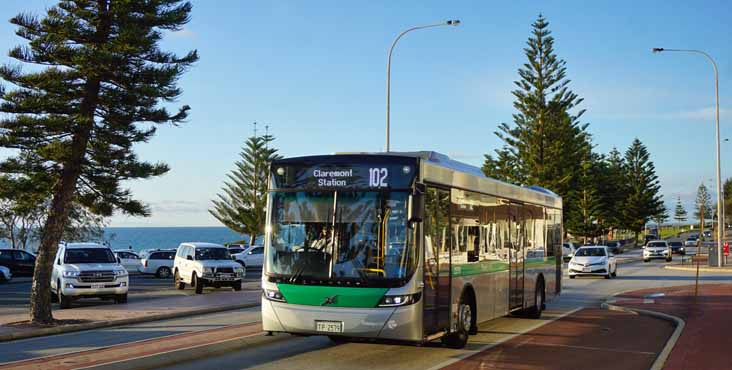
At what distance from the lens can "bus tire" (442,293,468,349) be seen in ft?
39.3

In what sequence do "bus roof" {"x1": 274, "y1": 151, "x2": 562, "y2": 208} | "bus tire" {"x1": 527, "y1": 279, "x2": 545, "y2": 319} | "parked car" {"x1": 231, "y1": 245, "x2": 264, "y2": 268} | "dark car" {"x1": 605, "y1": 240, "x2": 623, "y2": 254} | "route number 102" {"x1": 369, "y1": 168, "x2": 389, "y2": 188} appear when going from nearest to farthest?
1. "route number 102" {"x1": 369, "y1": 168, "x2": 389, "y2": 188}
2. "bus roof" {"x1": 274, "y1": 151, "x2": 562, "y2": 208}
3. "bus tire" {"x1": 527, "y1": 279, "x2": 545, "y2": 319}
4. "parked car" {"x1": 231, "y1": 245, "x2": 264, "y2": 268}
5. "dark car" {"x1": 605, "y1": 240, "x2": 623, "y2": 254}

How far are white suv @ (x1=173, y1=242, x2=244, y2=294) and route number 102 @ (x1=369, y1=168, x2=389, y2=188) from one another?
16.6 meters

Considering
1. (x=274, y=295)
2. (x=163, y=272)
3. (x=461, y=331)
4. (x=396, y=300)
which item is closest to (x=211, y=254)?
(x=163, y=272)

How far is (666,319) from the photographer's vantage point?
16828 mm

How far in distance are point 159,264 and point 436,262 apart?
3094 centimetres

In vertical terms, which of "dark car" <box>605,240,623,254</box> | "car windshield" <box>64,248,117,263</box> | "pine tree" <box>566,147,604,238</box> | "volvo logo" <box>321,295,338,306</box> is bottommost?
"volvo logo" <box>321,295,338,306</box>

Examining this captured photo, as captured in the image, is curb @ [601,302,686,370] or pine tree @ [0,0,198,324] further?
pine tree @ [0,0,198,324]

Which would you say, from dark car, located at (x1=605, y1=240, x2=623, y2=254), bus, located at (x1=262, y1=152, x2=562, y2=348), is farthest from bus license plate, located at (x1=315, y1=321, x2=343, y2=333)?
dark car, located at (x1=605, y1=240, x2=623, y2=254)

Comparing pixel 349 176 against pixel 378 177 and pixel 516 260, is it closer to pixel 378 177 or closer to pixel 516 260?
pixel 378 177

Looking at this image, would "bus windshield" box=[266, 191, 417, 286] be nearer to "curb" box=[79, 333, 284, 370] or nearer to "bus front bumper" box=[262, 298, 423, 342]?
"bus front bumper" box=[262, 298, 423, 342]

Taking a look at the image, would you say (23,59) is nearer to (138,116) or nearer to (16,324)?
(138,116)

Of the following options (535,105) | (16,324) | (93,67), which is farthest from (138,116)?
(535,105)

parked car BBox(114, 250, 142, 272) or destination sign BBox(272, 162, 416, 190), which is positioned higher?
destination sign BBox(272, 162, 416, 190)

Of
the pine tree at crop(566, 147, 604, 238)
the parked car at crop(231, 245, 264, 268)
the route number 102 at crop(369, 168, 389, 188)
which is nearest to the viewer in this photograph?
the route number 102 at crop(369, 168, 389, 188)
